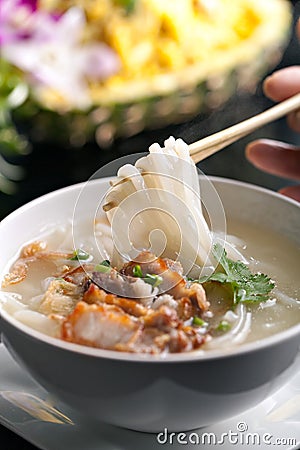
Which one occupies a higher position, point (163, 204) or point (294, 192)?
point (163, 204)

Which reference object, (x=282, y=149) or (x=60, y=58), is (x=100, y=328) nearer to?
(x=282, y=149)

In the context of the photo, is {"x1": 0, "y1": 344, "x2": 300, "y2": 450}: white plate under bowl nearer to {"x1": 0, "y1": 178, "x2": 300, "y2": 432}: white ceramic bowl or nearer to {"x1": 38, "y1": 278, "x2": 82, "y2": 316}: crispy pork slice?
{"x1": 0, "y1": 178, "x2": 300, "y2": 432}: white ceramic bowl

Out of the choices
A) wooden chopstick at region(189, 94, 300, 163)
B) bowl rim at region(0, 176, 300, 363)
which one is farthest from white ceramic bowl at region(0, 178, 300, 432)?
wooden chopstick at region(189, 94, 300, 163)

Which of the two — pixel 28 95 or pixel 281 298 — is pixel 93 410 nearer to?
pixel 281 298

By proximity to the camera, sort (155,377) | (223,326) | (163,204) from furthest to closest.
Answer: (163,204), (223,326), (155,377)
